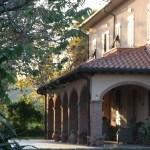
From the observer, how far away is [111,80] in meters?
22.2

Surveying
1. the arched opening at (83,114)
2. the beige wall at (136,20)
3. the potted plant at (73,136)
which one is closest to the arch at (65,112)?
the potted plant at (73,136)

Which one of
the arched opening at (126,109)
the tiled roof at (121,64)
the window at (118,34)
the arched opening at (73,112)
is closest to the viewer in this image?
the tiled roof at (121,64)

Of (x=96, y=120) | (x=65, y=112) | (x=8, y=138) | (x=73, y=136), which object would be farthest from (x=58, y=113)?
(x=8, y=138)

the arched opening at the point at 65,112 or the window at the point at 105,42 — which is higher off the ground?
the window at the point at 105,42

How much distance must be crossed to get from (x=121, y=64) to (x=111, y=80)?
80 centimetres

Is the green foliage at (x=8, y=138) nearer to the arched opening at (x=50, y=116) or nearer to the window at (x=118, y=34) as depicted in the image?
the window at (x=118, y=34)

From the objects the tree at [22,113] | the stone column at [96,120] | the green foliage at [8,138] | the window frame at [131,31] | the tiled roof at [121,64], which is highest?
the window frame at [131,31]

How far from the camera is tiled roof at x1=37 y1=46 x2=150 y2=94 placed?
71.0 ft

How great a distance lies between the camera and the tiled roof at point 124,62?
21656 millimetres

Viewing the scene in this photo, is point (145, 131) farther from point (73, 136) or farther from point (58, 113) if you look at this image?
point (58, 113)

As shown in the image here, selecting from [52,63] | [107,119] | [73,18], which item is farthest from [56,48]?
[107,119]

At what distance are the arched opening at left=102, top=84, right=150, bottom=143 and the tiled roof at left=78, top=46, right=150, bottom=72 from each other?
1.14 metres

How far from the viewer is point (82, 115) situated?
2466cm

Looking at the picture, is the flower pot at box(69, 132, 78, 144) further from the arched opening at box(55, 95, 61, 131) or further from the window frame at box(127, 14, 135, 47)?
the arched opening at box(55, 95, 61, 131)
